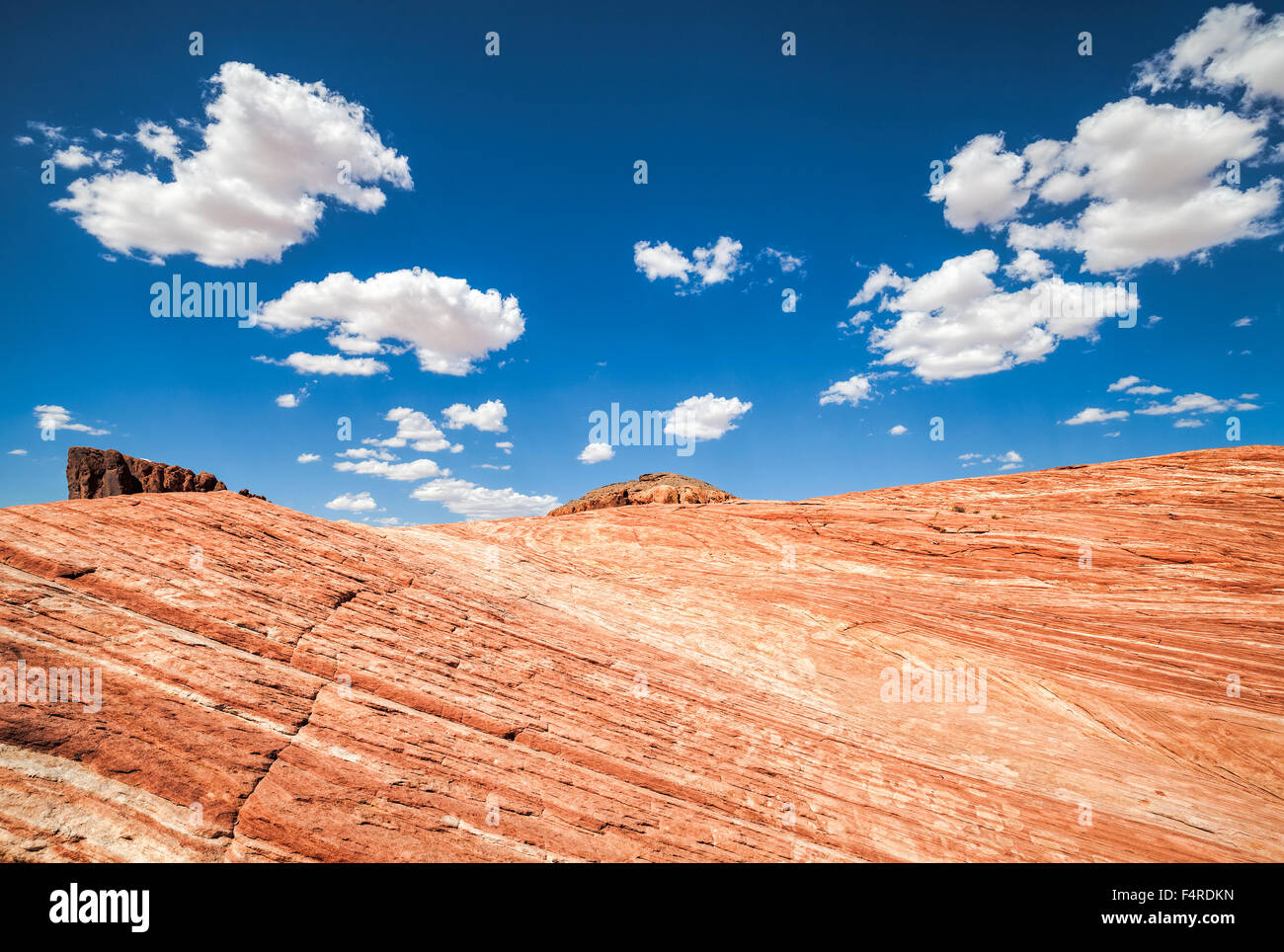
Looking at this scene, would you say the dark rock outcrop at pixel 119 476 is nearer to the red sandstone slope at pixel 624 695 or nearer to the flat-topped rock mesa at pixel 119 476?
the flat-topped rock mesa at pixel 119 476

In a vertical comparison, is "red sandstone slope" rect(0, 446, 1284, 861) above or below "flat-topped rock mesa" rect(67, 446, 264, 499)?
below

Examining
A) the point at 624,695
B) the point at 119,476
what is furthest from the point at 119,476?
the point at 624,695

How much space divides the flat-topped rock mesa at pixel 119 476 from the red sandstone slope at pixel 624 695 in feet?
54.8

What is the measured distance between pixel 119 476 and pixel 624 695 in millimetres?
33376

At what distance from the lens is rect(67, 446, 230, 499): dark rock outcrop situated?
2977 centimetres

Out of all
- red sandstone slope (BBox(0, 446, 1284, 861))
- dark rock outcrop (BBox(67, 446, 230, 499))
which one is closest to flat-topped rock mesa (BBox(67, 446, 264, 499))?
dark rock outcrop (BBox(67, 446, 230, 499))

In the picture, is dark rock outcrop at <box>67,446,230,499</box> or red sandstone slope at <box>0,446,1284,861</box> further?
dark rock outcrop at <box>67,446,230,499</box>

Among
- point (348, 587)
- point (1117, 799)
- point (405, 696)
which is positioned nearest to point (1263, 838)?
point (1117, 799)

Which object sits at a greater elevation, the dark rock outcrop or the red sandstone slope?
the dark rock outcrop

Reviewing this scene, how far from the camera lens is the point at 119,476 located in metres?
30.7

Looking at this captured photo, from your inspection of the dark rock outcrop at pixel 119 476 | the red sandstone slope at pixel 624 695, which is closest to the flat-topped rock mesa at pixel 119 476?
the dark rock outcrop at pixel 119 476

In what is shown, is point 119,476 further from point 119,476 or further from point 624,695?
point 624,695

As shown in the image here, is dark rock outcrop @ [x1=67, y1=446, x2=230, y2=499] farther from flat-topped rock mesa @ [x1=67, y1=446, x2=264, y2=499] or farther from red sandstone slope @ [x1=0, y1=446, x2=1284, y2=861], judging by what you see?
red sandstone slope @ [x1=0, y1=446, x2=1284, y2=861]
